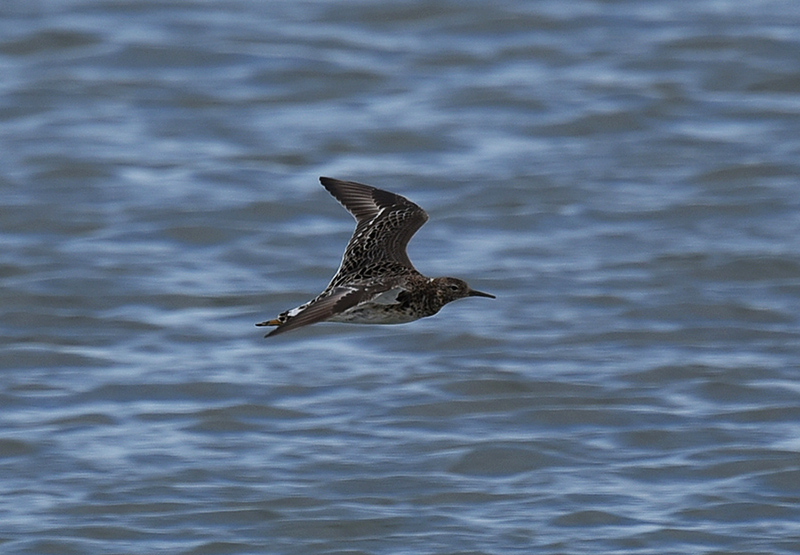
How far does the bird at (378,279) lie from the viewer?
31.3 feet

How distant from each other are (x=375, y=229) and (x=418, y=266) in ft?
16.7

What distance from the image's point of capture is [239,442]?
43.9 feet

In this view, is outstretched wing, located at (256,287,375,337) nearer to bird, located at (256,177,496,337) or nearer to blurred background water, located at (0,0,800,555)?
bird, located at (256,177,496,337)

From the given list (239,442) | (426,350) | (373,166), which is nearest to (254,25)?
(373,166)

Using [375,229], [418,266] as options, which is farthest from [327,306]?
[418,266]

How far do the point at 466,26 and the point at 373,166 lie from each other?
597 cm

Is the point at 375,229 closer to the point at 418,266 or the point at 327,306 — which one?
the point at 327,306

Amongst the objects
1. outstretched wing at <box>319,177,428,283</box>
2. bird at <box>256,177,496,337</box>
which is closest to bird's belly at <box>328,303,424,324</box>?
bird at <box>256,177,496,337</box>

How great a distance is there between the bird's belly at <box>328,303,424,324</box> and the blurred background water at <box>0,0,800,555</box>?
2.01 meters

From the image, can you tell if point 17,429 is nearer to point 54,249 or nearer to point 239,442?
point 239,442

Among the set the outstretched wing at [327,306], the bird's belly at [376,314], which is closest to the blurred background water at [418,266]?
the bird's belly at [376,314]

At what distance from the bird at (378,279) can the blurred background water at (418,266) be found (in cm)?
204

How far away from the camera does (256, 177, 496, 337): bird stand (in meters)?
9.55

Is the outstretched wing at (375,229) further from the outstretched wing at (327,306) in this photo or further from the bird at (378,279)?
the outstretched wing at (327,306)
